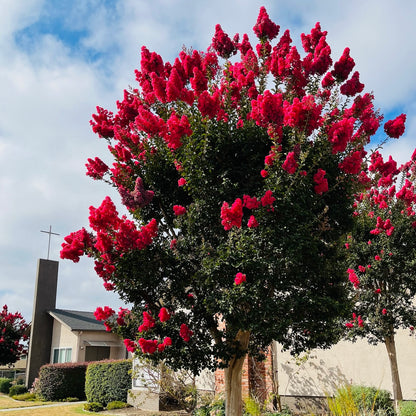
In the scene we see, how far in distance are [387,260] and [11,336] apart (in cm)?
2230

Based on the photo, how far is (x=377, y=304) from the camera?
9.27 meters

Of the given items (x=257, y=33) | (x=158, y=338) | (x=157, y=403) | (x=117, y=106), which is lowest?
(x=157, y=403)

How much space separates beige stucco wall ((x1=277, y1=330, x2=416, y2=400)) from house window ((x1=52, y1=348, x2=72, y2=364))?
1433 centimetres

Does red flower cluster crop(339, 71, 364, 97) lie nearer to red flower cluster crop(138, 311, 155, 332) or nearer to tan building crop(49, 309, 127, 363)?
red flower cluster crop(138, 311, 155, 332)

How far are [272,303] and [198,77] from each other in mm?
3038

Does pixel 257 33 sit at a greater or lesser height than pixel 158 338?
greater

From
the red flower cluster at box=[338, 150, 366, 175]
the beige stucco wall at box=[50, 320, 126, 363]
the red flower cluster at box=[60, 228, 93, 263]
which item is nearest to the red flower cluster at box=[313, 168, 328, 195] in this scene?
the red flower cluster at box=[338, 150, 366, 175]

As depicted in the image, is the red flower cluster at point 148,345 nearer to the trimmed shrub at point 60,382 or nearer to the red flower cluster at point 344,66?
the red flower cluster at point 344,66

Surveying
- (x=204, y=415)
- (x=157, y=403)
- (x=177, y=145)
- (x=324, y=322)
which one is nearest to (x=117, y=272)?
(x=177, y=145)

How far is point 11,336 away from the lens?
77.7ft

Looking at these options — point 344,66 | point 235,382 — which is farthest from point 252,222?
point 344,66

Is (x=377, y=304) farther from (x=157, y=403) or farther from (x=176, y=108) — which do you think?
(x=157, y=403)

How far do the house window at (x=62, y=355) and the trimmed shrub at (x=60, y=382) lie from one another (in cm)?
312

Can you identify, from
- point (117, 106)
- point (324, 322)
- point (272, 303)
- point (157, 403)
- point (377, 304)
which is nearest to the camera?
point (272, 303)
